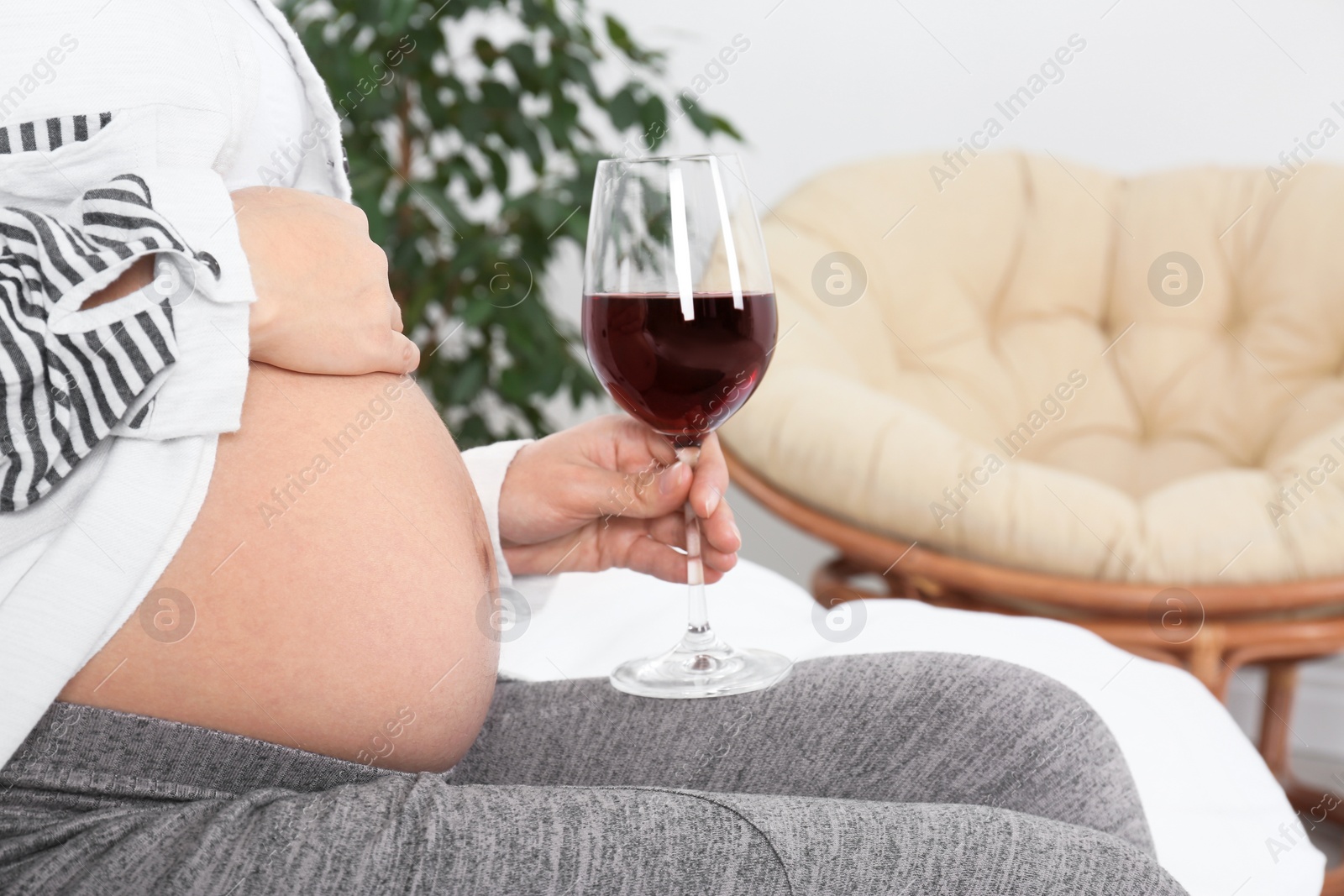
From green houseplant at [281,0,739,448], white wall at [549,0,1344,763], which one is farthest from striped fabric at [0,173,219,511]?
white wall at [549,0,1344,763]

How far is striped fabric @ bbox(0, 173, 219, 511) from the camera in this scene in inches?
19.4

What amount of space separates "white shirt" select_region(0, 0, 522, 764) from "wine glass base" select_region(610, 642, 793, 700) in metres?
0.25

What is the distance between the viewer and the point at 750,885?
0.46 meters

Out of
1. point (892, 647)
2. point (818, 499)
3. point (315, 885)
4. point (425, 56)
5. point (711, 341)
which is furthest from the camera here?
point (425, 56)

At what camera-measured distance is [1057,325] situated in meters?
2.14

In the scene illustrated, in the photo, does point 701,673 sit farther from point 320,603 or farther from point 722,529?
point 320,603

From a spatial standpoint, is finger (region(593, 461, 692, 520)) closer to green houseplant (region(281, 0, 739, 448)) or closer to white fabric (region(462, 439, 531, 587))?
white fabric (region(462, 439, 531, 587))

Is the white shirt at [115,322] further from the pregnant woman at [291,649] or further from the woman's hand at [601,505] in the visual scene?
the woman's hand at [601,505]

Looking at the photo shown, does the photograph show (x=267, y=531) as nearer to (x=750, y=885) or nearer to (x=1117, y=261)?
(x=750, y=885)

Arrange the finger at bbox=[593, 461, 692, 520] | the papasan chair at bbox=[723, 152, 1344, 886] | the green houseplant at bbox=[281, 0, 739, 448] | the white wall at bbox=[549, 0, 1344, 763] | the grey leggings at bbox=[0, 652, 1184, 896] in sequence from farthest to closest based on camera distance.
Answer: the white wall at bbox=[549, 0, 1344, 763]
the green houseplant at bbox=[281, 0, 739, 448]
the papasan chair at bbox=[723, 152, 1344, 886]
the finger at bbox=[593, 461, 692, 520]
the grey leggings at bbox=[0, 652, 1184, 896]

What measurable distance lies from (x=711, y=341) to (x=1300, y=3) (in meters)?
2.05

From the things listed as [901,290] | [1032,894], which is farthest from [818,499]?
[1032,894]

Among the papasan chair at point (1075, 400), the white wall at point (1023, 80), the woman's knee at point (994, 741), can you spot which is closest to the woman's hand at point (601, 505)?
the woman's knee at point (994, 741)

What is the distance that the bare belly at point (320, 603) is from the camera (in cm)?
53
